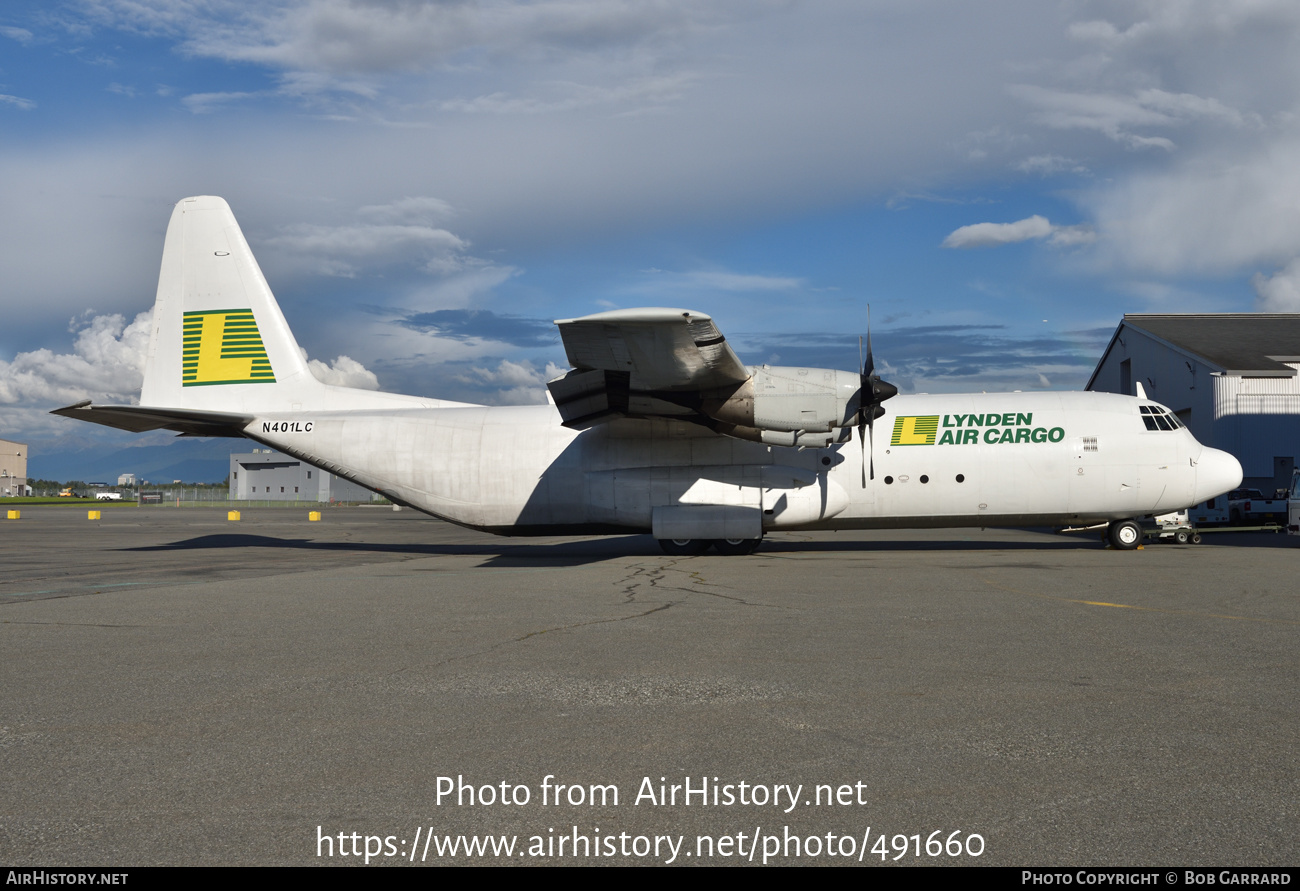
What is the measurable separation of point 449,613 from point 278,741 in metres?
5.37

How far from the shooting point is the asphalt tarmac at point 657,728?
357 cm

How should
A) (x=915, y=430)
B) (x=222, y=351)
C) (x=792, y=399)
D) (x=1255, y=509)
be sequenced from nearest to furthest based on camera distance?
(x=792, y=399) → (x=915, y=430) → (x=222, y=351) → (x=1255, y=509)

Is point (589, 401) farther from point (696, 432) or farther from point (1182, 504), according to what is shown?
point (1182, 504)

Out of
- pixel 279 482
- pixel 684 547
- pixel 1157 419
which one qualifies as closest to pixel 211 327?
pixel 684 547

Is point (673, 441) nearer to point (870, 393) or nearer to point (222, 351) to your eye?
point (870, 393)

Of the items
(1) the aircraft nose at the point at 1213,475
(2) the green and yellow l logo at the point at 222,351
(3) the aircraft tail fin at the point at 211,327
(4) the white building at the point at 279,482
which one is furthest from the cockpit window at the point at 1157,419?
(4) the white building at the point at 279,482

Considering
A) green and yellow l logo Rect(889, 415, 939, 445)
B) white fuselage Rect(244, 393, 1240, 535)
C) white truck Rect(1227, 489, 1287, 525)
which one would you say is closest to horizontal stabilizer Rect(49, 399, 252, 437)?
white fuselage Rect(244, 393, 1240, 535)

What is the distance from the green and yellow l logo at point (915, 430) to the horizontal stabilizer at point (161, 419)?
15672mm

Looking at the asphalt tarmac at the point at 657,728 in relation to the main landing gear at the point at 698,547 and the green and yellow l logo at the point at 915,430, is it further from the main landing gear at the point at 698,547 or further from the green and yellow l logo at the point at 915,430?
the main landing gear at the point at 698,547

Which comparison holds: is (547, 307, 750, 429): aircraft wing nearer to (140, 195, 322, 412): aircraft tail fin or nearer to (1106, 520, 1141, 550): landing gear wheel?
(140, 195, 322, 412): aircraft tail fin

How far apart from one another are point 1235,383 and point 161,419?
38704mm

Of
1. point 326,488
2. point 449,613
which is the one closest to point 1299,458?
point 449,613

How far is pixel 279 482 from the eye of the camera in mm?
95938
